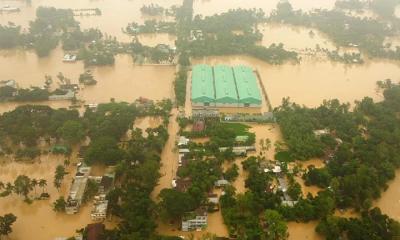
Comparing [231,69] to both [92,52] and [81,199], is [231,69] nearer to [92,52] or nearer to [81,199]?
[92,52]

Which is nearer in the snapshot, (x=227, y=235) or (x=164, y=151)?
(x=227, y=235)

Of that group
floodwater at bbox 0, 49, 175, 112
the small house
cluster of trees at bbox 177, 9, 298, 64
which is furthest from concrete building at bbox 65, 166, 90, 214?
cluster of trees at bbox 177, 9, 298, 64

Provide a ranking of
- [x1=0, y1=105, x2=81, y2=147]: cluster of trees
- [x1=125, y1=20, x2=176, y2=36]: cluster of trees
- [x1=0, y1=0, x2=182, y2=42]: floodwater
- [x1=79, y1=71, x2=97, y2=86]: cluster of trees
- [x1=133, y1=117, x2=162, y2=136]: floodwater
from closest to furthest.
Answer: [x1=0, y1=105, x2=81, y2=147]: cluster of trees, [x1=133, y1=117, x2=162, y2=136]: floodwater, [x1=79, y1=71, x2=97, y2=86]: cluster of trees, [x1=125, y1=20, x2=176, y2=36]: cluster of trees, [x1=0, y1=0, x2=182, y2=42]: floodwater

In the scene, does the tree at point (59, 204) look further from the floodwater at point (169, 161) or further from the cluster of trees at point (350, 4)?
the cluster of trees at point (350, 4)

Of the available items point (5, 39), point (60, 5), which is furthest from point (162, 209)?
point (60, 5)

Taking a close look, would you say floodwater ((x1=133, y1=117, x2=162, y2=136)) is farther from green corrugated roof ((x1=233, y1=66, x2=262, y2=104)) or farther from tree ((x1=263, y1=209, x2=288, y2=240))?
tree ((x1=263, y1=209, x2=288, y2=240))

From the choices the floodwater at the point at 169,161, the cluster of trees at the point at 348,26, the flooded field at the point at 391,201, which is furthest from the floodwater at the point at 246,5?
the flooded field at the point at 391,201
